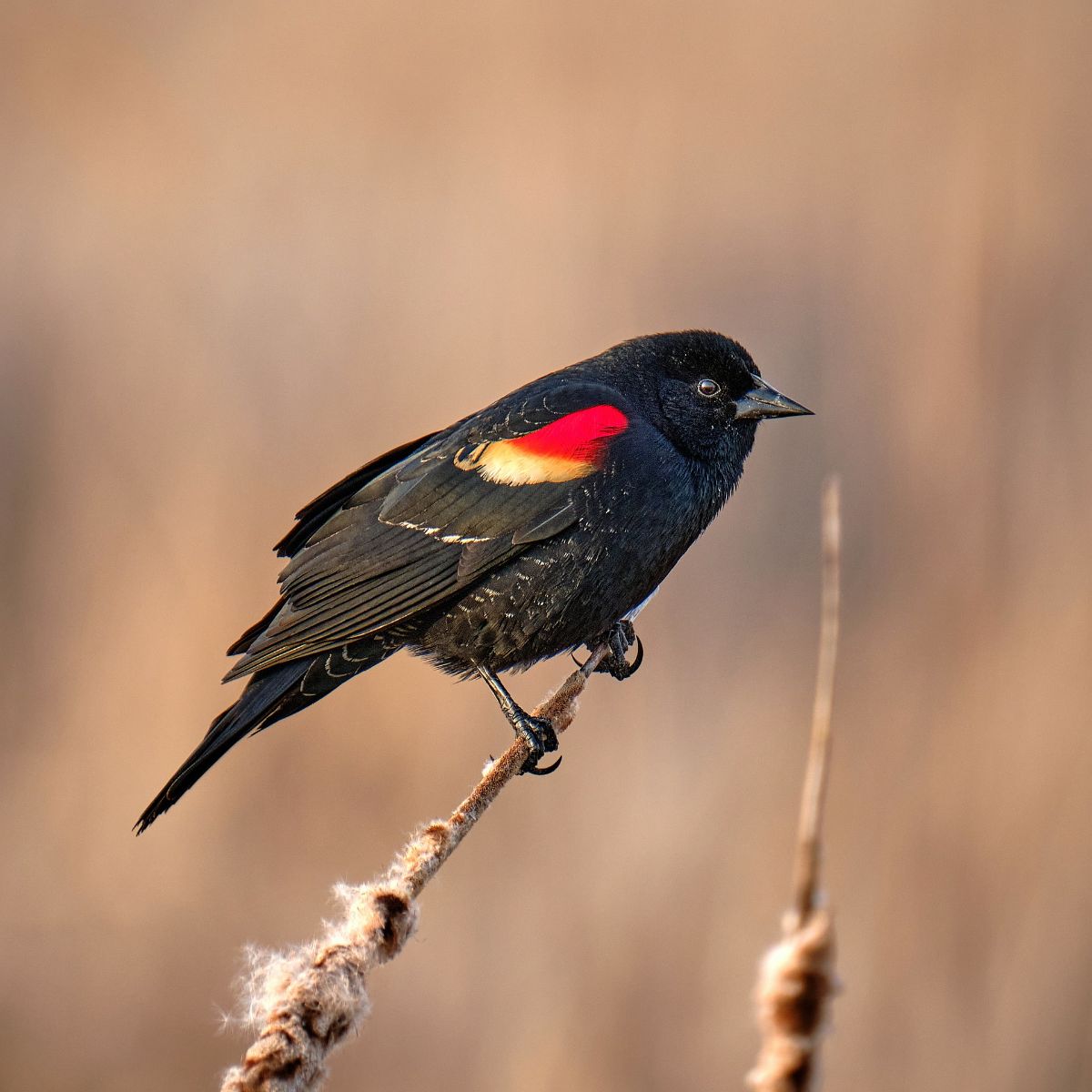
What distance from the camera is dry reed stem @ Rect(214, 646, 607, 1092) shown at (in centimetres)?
115

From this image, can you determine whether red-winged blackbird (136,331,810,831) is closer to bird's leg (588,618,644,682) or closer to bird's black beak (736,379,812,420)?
bird's black beak (736,379,812,420)

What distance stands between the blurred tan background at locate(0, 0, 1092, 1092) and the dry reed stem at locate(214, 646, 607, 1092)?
2.52 metres

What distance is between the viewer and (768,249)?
4.11 meters

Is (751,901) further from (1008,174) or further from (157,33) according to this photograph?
(157,33)

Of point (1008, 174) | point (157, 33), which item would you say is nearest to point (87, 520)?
point (157, 33)

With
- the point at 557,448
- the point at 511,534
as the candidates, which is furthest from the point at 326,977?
the point at 557,448

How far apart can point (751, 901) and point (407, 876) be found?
2.55 meters

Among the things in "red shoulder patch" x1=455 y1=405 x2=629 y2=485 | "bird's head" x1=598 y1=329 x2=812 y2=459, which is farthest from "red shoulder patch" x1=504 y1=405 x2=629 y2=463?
"bird's head" x1=598 y1=329 x2=812 y2=459

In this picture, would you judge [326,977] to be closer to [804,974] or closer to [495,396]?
[804,974]

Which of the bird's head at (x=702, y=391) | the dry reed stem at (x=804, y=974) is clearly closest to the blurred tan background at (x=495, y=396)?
the bird's head at (x=702, y=391)

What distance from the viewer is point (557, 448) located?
264cm

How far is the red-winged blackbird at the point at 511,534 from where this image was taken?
2.50m

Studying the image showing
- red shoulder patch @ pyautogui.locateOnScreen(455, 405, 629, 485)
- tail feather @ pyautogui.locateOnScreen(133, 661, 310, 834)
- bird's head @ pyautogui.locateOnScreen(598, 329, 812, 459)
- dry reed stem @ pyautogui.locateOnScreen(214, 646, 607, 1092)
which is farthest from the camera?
bird's head @ pyautogui.locateOnScreen(598, 329, 812, 459)

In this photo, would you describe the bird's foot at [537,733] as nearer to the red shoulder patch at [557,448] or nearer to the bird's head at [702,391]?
the red shoulder patch at [557,448]
